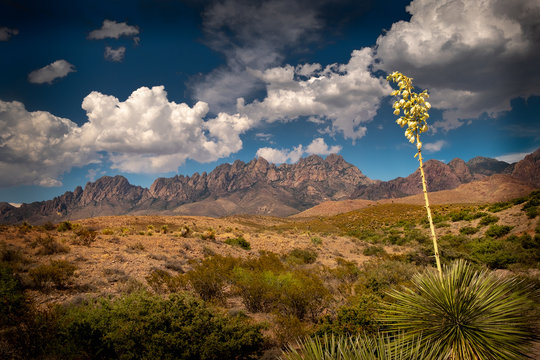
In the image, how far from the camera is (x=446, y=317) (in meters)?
3.77

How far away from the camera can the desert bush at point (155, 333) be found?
4.49m

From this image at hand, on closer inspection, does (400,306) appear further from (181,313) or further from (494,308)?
(181,313)

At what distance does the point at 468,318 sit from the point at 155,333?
5.55 meters

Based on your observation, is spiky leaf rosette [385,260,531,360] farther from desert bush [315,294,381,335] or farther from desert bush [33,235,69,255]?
desert bush [33,235,69,255]

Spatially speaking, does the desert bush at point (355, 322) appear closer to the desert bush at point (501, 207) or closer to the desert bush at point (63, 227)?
the desert bush at point (63, 227)

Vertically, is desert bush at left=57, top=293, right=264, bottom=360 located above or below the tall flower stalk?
below

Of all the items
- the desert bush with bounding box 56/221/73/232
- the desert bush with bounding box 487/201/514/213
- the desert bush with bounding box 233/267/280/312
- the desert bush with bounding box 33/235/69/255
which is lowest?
the desert bush with bounding box 233/267/280/312

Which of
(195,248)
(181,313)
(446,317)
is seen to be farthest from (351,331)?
(195,248)

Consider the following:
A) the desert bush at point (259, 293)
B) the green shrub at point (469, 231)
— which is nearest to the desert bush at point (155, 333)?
the desert bush at point (259, 293)

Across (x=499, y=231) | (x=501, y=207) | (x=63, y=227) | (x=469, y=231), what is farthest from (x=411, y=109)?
(x=501, y=207)

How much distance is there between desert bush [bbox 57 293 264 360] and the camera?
4488 millimetres

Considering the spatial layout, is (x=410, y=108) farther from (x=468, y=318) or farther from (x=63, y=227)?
(x=63, y=227)

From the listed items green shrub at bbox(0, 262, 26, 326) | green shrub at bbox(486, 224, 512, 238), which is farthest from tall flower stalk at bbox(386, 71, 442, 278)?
green shrub at bbox(486, 224, 512, 238)

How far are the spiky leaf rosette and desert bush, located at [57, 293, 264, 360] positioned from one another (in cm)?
322
